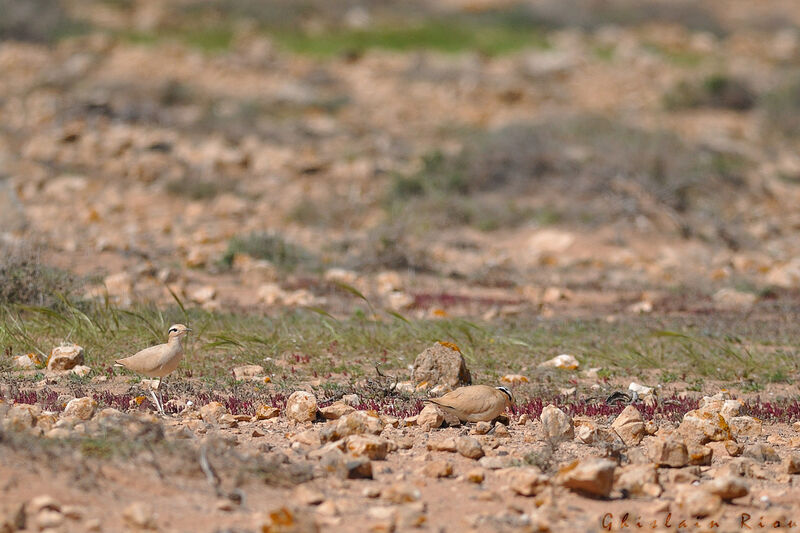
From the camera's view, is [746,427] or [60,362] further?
[60,362]

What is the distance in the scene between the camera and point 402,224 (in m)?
10.5

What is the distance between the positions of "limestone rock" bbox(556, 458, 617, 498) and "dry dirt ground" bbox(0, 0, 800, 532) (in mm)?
53

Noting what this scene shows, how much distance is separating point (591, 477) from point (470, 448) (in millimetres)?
734

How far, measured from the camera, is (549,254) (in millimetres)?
11453

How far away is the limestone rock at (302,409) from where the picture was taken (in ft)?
15.9

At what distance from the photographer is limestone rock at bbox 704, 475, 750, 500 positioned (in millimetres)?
3803

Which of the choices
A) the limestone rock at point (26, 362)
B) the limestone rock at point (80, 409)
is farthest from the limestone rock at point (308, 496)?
the limestone rock at point (26, 362)

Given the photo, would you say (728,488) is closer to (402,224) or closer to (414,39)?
(402,224)

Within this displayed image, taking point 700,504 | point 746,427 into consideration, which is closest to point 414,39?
point 746,427

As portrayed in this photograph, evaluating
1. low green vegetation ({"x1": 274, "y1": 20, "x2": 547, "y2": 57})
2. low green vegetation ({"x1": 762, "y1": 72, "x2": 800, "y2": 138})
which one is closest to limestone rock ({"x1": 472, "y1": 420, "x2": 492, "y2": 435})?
low green vegetation ({"x1": 762, "y1": 72, "x2": 800, "y2": 138})

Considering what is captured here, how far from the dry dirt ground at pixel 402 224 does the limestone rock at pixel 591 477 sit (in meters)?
0.05

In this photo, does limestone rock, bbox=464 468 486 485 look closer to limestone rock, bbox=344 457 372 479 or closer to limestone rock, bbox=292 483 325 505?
limestone rock, bbox=344 457 372 479

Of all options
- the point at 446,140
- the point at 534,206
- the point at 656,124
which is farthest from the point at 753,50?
the point at 534,206

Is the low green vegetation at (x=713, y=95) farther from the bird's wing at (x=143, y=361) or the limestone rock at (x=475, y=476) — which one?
the limestone rock at (x=475, y=476)
